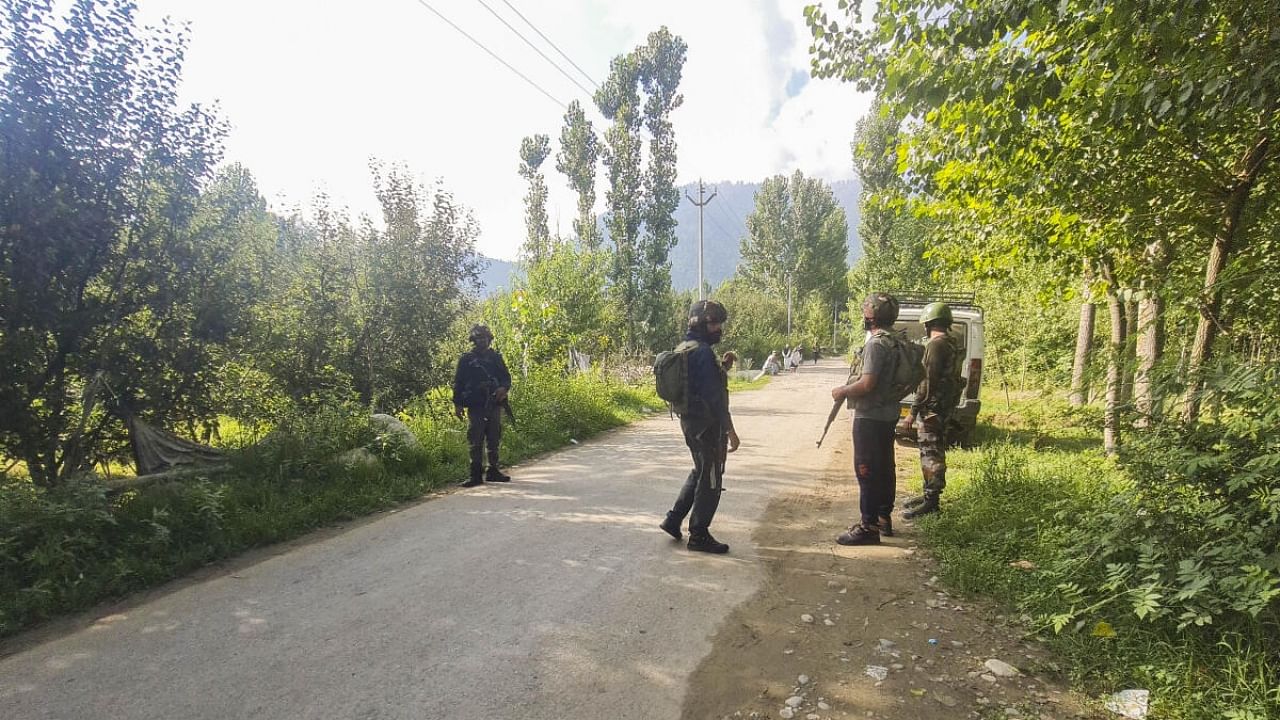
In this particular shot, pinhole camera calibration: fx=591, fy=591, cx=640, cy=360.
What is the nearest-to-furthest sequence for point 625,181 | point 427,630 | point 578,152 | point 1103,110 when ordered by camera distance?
point 427,630 → point 1103,110 → point 625,181 → point 578,152

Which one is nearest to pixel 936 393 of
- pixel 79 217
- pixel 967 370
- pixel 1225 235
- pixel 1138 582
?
pixel 1225 235

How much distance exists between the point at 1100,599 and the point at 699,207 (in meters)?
→ 26.3

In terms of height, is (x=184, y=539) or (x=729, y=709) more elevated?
(x=184, y=539)

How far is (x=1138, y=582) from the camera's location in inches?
118

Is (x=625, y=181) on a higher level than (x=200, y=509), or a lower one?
higher

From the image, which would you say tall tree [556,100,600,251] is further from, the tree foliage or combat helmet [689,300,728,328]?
combat helmet [689,300,728,328]

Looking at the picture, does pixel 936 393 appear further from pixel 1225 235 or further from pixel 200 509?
pixel 200 509

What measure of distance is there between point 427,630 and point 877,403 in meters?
3.49

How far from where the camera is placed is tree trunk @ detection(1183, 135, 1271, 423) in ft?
14.0

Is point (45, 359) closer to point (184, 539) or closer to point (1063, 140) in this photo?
point (184, 539)

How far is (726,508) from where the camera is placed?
567cm


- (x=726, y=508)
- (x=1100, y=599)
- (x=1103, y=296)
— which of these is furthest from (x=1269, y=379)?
(x=1103, y=296)

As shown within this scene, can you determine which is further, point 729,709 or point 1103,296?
point 1103,296

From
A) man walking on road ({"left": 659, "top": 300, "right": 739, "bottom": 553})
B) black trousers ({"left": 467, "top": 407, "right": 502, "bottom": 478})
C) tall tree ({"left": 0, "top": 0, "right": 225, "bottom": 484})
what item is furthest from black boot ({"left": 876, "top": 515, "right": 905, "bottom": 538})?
tall tree ({"left": 0, "top": 0, "right": 225, "bottom": 484})
